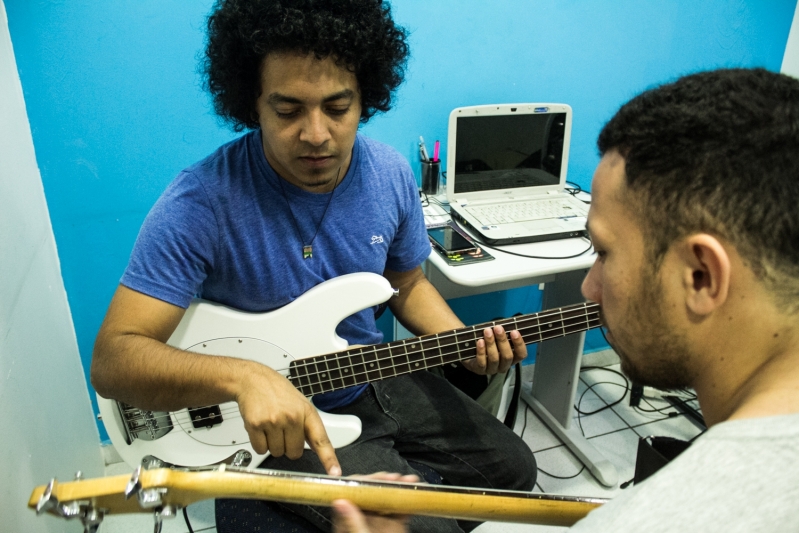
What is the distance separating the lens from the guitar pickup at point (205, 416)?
1.10 metres

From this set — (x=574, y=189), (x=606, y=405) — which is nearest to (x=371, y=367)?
(x=574, y=189)

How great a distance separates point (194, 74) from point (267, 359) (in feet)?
2.81

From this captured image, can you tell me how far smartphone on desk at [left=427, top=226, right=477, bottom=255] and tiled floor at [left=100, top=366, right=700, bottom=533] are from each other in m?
0.82

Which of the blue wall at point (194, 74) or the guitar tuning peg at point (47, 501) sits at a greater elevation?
the blue wall at point (194, 74)

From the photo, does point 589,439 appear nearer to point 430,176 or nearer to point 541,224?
point 541,224

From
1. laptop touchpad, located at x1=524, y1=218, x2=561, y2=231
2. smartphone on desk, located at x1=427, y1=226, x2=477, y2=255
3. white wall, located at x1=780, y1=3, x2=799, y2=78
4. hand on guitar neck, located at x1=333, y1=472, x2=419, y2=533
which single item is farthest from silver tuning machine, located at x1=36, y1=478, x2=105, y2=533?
white wall, located at x1=780, y1=3, x2=799, y2=78

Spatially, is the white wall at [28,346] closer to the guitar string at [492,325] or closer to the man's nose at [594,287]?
the guitar string at [492,325]

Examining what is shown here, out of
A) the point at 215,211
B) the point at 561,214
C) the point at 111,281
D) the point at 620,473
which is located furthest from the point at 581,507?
the point at 111,281

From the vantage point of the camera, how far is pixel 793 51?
210 cm

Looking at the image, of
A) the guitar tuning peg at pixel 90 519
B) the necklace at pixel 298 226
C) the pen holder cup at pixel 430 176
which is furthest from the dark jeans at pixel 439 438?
the pen holder cup at pixel 430 176

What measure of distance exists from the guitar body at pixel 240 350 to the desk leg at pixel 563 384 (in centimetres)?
88

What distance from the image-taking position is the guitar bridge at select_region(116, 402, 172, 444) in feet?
3.54

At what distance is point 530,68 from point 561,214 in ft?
1.76

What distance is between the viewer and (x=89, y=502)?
0.57 m
